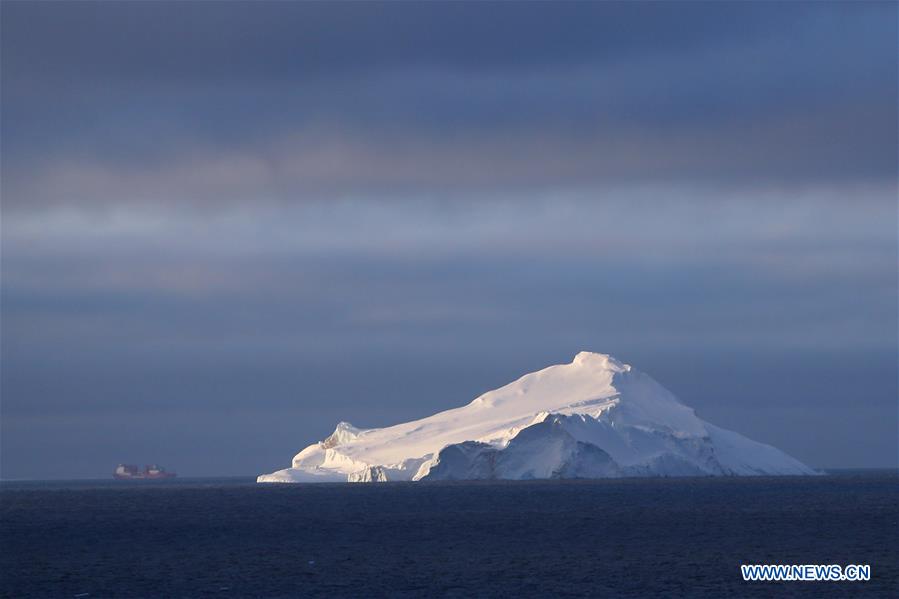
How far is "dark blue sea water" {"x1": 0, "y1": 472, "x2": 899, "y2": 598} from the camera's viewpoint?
120ft

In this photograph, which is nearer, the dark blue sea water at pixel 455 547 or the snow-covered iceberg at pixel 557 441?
the dark blue sea water at pixel 455 547

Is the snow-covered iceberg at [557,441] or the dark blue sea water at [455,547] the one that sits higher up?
the snow-covered iceberg at [557,441]

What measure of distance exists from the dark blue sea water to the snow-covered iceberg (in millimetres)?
13268

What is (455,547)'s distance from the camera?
1919 inches

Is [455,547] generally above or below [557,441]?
below

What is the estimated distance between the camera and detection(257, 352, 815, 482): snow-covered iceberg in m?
98.1

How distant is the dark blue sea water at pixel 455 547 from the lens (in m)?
36.5

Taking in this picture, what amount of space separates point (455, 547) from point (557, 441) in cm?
4986

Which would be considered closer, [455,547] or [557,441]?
[455,547]

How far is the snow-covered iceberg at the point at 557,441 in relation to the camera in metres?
98.1

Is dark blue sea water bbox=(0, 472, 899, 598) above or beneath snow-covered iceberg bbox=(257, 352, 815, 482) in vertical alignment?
beneath

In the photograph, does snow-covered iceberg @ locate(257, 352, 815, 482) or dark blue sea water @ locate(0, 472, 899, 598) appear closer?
dark blue sea water @ locate(0, 472, 899, 598)

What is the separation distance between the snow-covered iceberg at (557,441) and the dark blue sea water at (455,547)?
13268 millimetres

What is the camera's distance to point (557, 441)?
98.1 meters
